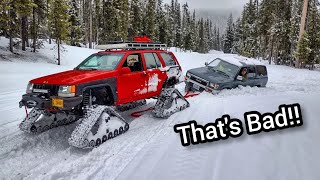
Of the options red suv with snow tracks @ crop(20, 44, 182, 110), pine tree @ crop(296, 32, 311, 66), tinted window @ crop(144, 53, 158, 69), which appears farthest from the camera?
pine tree @ crop(296, 32, 311, 66)

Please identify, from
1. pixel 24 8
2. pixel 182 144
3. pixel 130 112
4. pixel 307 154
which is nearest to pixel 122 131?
pixel 182 144

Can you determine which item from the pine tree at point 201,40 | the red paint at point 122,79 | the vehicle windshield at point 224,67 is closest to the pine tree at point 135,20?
the vehicle windshield at point 224,67

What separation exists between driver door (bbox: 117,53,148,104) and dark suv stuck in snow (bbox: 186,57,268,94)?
4.35 m

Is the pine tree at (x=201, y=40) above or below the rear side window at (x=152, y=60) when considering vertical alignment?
above

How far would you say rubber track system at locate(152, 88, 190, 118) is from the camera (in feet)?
27.5

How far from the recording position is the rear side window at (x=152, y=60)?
28.2ft

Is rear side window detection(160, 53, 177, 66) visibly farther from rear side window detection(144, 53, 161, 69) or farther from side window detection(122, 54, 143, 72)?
side window detection(122, 54, 143, 72)

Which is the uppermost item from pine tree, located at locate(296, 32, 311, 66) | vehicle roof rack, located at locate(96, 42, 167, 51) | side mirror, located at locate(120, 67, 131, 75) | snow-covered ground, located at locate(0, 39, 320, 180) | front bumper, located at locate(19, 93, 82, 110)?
pine tree, located at locate(296, 32, 311, 66)

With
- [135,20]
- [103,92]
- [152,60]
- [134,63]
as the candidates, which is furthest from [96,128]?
[135,20]

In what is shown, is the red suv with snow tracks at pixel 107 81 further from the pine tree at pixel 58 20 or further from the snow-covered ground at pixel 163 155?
the pine tree at pixel 58 20

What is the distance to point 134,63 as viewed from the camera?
818 cm

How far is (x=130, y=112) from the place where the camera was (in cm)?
945

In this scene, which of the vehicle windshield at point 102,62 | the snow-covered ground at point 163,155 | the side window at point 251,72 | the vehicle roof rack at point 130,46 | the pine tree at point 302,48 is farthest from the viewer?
the pine tree at point 302,48

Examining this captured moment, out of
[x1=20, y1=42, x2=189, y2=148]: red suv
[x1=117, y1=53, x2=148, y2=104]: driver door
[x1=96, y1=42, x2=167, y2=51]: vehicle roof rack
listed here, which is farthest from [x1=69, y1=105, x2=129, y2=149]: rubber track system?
[x1=96, y1=42, x2=167, y2=51]: vehicle roof rack
